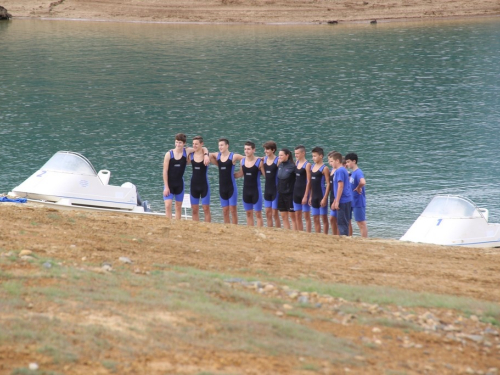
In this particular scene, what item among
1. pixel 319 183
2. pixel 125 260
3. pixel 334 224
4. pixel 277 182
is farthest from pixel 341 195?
pixel 125 260

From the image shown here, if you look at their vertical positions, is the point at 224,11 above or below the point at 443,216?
above

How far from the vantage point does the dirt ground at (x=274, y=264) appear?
727 cm

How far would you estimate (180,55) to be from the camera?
158ft

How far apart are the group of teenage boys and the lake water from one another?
2.81m

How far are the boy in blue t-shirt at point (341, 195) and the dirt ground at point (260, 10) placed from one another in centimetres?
4705

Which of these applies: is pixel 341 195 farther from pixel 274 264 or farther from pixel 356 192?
pixel 274 264

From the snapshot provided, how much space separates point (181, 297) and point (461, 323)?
324 centimetres

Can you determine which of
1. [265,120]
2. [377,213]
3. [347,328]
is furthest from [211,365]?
[265,120]

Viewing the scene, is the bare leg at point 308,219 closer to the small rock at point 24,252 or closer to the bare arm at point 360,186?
the bare arm at point 360,186

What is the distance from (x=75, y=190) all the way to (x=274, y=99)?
20.0 m

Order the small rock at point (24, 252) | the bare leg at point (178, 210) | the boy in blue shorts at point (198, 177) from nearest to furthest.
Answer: the small rock at point (24, 252), the boy in blue shorts at point (198, 177), the bare leg at point (178, 210)

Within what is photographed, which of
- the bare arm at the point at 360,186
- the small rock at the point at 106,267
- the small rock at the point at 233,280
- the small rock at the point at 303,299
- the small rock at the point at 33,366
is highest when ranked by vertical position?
the bare arm at the point at 360,186

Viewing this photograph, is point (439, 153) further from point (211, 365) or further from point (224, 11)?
point (224, 11)

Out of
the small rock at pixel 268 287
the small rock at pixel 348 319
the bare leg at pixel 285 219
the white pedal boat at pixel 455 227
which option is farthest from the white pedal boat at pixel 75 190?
the small rock at pixel 348 319
